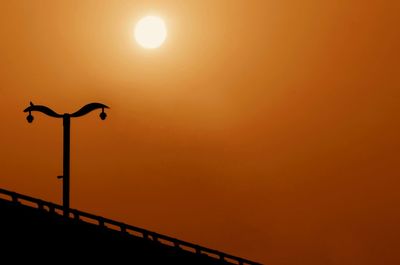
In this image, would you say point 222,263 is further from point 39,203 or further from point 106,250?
point 39,203

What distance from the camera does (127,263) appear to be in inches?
586

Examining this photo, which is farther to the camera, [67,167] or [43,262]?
[67,167]

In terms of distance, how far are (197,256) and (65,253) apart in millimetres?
5891

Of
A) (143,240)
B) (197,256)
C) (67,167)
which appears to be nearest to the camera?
(67,167)

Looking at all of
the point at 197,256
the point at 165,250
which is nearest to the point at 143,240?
the point at 165,250

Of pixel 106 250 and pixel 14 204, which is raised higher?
pixel 14 204

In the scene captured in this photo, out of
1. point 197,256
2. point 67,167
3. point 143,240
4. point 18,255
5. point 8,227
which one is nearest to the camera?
point 18,255

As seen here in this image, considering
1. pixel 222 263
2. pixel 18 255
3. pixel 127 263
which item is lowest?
pixel 222 263

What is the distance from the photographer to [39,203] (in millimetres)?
14234

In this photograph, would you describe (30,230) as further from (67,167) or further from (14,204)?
(67,167)

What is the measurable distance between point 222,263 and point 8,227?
8.43 meters

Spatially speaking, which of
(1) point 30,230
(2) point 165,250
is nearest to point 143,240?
(2) point 165,250

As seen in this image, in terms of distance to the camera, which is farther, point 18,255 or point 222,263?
point 222,263

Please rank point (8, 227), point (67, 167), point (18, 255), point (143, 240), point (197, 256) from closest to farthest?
point (18, 255) < point (8, 227) < point (67, 167) < point (143, 240) < point (197, 256)
